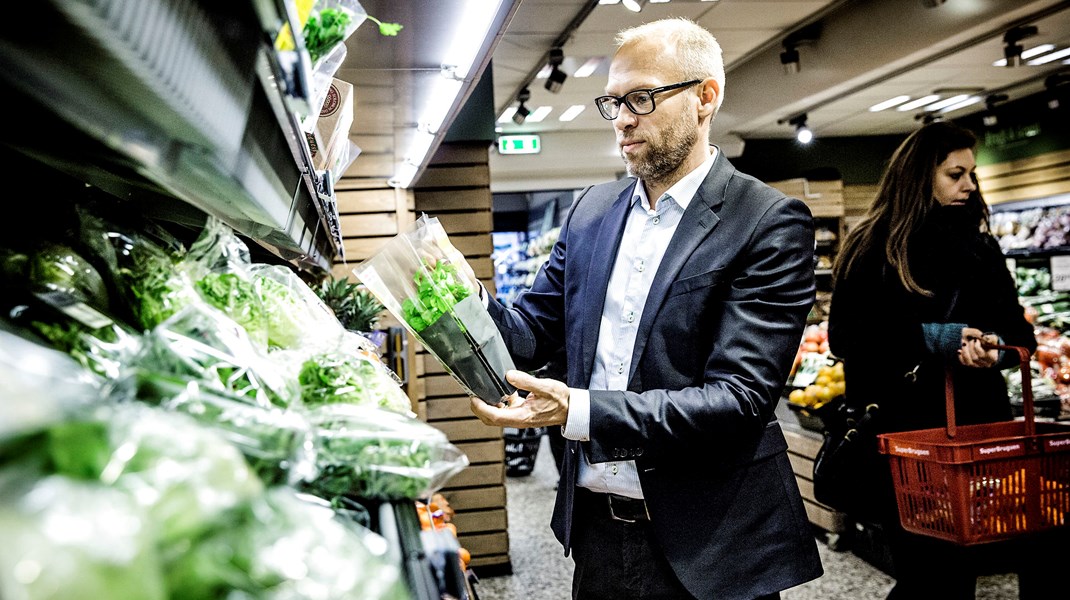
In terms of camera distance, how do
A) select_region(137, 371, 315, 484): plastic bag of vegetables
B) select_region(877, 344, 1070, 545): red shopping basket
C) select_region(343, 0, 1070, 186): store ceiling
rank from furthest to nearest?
1. select_region(343, 0, 1070, 186): store ceiling
2. select_region(877, 344, 1070, 545): red shopping basket
3. select_region(137, 371, 315, 484): plastic bag of vegetables

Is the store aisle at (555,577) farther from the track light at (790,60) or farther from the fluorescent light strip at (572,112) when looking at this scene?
the fluorescent light strip at (572,112)

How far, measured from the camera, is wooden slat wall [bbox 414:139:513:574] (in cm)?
472

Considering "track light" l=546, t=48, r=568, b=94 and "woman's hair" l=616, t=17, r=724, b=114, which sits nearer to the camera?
"woman's hair" l=616, t=17, r=724, b=114

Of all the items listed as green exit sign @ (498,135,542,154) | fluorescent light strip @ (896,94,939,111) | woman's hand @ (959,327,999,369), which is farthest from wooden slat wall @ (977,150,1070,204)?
woman's hand @ (959,327,999,369)

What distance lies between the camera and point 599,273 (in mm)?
1952

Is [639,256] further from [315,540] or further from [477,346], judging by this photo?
[315,540]

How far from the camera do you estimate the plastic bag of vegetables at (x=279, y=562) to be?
45cm

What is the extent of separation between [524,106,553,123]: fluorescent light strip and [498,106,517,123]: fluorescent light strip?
219 millimetres

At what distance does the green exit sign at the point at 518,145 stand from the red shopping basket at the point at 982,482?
25.2ft

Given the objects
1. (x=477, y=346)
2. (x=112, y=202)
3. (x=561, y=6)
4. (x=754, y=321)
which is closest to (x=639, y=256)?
(x=754, y=321)

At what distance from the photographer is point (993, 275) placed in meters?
2.77

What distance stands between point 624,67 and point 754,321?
26.3 inches

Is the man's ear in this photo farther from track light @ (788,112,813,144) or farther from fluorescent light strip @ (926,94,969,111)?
fluorescent light strip @ (926,94,969,111)

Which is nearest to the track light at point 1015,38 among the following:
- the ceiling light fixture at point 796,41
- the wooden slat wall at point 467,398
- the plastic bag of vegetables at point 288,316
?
the ceiling light fixture at point 796,41
